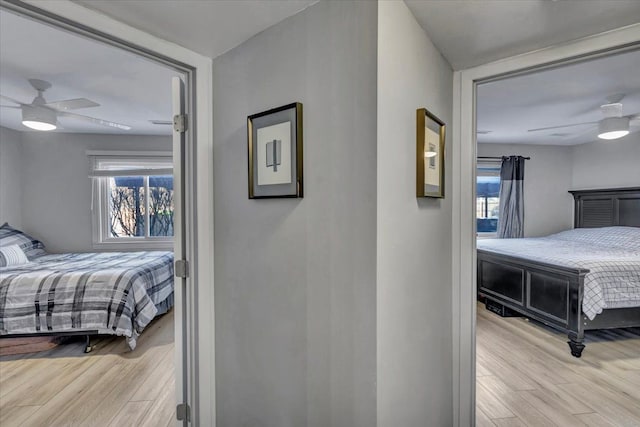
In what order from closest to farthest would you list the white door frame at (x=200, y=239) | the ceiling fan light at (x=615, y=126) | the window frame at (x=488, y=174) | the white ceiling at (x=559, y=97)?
the white door frame at (x=200, y=239), the white ceiling at (x=559, y=97), the ceiling fan light at (x=615, y=126), the window frame at (x=488, y=174)

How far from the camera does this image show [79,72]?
2.52 m

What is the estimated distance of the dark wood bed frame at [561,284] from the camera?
2.85m

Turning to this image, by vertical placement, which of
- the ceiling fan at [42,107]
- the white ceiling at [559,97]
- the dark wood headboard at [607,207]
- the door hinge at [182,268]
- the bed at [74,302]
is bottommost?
the bed at [74,302]

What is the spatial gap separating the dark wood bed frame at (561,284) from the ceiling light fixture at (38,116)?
15.4ft

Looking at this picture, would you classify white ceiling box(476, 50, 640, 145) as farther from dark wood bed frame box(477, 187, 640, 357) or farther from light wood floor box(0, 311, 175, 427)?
light wood floor box(0, 311, 175, 427)

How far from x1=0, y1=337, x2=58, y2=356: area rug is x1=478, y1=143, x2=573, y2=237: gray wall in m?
6.06

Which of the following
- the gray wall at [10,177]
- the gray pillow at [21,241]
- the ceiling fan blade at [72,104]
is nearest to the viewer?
the ceiling fan blade at [72,104]

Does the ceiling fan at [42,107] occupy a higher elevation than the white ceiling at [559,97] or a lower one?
lower

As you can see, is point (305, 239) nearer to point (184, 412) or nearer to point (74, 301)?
point (184, 412)

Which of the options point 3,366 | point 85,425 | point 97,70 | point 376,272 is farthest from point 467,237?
point 3,366

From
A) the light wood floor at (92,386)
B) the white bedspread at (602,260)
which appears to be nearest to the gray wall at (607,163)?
the white bedspread at (602,260)

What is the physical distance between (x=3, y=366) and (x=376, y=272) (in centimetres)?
338

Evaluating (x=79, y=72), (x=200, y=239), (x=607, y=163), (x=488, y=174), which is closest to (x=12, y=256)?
(x=79, y=72)

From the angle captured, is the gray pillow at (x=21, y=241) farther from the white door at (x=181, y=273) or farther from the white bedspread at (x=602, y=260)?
the white bedspread at (x=602, y=260)
